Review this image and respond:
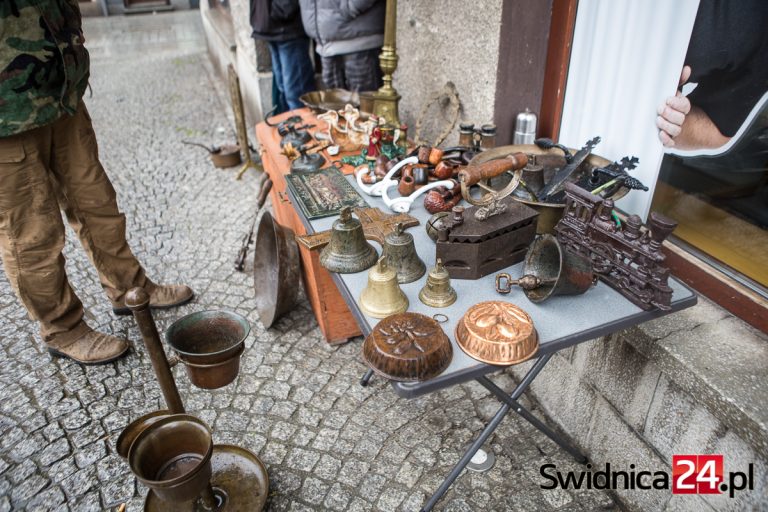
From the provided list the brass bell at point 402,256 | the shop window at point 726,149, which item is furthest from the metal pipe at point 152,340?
the shop window at point 726,149

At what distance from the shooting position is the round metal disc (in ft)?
8.45

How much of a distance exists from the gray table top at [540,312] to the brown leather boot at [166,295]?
2064mm

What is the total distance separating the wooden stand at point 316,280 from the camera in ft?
9.96

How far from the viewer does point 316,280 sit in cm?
300

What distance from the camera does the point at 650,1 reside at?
240cm

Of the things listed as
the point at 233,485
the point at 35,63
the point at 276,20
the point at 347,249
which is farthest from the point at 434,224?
the point at 276,20

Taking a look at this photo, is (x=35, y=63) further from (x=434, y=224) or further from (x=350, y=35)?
(x=350, y=35)

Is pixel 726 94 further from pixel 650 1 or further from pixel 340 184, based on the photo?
pixel 340 184

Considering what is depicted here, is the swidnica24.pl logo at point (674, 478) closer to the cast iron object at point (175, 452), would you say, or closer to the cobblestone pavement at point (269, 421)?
the cobblestone pavement at point (269, 421)

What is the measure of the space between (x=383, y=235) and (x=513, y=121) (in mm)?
1412

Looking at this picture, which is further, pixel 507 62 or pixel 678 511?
pixel 507 62

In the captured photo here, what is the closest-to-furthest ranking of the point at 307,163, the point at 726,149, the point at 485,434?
the point at 485,434
the point at 726,149
the point at 307,163

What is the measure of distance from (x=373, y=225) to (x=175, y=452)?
1.31 metres

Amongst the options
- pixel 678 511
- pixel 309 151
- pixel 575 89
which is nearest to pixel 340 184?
pixel 309 151
